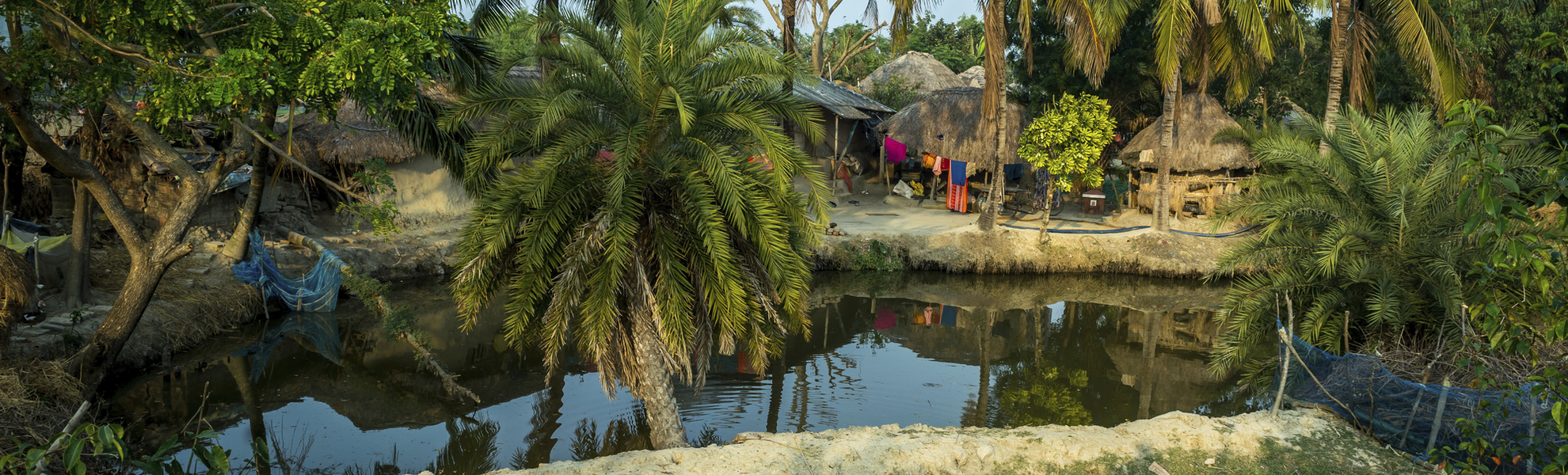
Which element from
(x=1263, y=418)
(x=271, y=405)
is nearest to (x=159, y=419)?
(x=271, y=405)

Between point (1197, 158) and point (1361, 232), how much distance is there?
1084 cm

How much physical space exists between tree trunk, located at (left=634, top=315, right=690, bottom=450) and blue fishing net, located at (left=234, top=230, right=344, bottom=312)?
6793 millimetres

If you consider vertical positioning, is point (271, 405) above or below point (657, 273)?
below

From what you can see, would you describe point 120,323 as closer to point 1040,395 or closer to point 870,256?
point 1040,395

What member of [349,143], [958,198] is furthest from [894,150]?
[349,143]

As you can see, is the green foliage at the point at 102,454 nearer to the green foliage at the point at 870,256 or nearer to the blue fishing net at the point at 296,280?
the blue fishing net at the point at 296,280

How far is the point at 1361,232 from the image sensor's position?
8.33 m

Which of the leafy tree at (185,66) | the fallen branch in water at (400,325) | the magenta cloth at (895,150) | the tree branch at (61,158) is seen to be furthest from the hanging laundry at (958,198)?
the tree branch at (61,158)

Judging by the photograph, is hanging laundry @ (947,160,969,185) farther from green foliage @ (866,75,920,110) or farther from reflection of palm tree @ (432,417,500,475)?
reflection of palm tree @ (432,417,500,475)

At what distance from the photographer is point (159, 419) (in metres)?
9.15

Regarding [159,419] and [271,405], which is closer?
[159,419]

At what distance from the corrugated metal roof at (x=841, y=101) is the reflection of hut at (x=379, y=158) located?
820 cm

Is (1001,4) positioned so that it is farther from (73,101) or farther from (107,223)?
(107,223)

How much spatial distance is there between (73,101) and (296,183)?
825 centimetres
